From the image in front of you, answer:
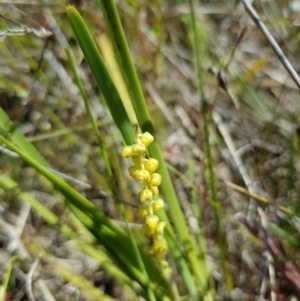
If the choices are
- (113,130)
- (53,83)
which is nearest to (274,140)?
(113,130)

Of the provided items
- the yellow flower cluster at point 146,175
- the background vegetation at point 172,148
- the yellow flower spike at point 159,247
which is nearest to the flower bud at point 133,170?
the yellow flower cluster at point 146,175

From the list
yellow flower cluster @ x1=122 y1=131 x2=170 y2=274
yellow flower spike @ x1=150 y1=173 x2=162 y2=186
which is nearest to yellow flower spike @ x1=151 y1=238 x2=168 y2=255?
yellow flower cluster @ x1=122 y1=131 x2=170 y2=274

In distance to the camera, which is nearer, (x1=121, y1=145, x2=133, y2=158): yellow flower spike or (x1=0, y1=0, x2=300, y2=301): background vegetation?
(x1=121, y1=145, x2=133, y2=158): yellow flower spike

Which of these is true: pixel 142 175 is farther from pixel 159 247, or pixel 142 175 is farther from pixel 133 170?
pixel 159 247

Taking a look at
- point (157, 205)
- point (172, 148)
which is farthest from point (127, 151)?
point (172, 148)

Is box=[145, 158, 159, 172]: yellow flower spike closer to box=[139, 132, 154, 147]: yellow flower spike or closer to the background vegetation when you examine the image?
box=[139, 132, 154, 147]: yellow flower spike

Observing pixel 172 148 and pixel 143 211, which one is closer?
pixel 143 211
